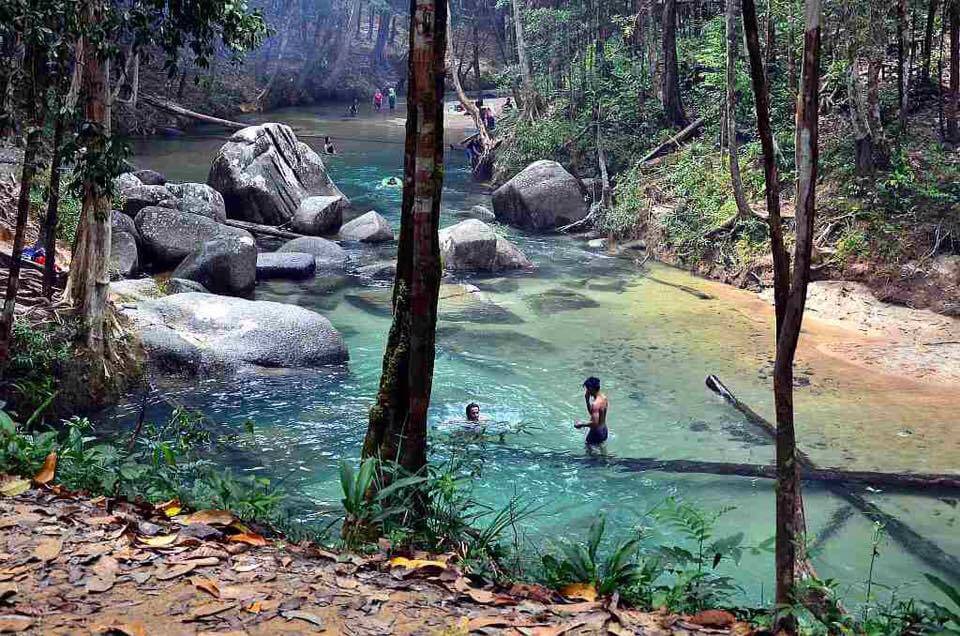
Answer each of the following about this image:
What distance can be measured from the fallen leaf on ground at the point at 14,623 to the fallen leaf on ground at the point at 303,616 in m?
0.99

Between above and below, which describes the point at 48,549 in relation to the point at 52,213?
below

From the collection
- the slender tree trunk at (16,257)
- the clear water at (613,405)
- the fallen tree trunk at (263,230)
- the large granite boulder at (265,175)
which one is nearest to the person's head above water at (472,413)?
the clear water at (613,405)

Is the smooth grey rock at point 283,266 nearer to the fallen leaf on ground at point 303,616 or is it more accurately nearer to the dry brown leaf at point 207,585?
the dry brown leaf at point 207,585

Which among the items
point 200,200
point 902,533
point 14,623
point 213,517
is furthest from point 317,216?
point 14,623

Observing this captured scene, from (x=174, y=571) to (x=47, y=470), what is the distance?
1.61 meters

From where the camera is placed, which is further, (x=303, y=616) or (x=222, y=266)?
(x=222, y=266)

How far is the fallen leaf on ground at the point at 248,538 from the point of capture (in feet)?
15.1

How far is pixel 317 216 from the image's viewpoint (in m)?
20.5

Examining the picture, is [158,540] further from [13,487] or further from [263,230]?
[263,230]

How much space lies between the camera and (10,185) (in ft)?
46.2

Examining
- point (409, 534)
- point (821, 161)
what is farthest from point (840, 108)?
point (409, 534)

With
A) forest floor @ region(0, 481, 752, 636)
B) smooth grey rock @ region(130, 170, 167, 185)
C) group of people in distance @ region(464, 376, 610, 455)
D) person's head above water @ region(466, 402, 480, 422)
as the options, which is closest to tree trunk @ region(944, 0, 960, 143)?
group of people in distance @ region(464, 376, 610, 455)

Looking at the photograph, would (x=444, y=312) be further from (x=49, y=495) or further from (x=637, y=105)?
(x=637, y=105)

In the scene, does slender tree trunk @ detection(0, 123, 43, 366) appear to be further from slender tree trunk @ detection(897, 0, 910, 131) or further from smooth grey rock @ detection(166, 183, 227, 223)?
slender tree trunk @ detection(897, 0, 910, 131)
